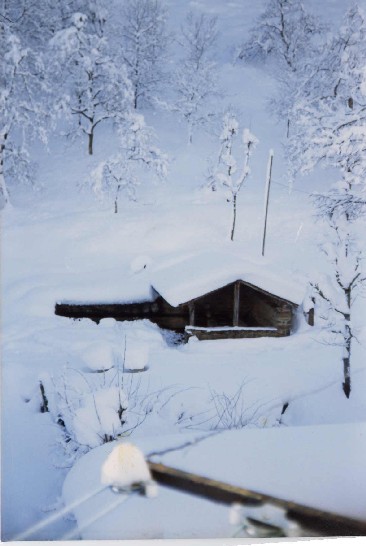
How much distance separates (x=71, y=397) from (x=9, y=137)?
2.67 metres

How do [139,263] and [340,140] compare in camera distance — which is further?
[139,263]

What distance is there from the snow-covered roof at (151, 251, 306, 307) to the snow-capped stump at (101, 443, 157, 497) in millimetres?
4017

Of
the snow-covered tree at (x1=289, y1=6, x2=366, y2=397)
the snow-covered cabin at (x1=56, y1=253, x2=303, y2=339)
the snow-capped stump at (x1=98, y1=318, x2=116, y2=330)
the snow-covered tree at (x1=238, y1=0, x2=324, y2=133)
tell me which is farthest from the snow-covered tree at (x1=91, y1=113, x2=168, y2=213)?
the snow-capped stump at (x1=98, y1=318, x2=116, y2=330)

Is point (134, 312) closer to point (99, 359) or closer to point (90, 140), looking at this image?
point (99, 359)

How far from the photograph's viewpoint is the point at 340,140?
5543 millimetres

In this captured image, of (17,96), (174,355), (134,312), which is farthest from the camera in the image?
(134,312)

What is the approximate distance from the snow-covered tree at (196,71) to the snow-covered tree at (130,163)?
436 mm

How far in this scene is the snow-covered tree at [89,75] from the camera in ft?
16.1

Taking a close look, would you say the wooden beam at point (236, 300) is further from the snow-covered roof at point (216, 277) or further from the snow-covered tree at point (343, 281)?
the snow-covered tree at point (343, 281)

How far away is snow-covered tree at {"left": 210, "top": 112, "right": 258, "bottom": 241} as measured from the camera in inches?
209

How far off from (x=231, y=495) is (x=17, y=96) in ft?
13.5

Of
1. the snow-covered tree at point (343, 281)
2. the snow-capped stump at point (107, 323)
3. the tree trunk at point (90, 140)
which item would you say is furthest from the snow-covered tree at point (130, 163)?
the snow-capped stump at point (107, 323)

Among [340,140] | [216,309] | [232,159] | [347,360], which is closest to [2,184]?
[232,159]

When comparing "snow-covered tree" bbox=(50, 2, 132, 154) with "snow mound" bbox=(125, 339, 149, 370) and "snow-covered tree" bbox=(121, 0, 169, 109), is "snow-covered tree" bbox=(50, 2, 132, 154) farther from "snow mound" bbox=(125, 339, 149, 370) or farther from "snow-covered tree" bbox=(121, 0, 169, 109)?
"snow mound" bbox=(125, 339, 149, 370)
